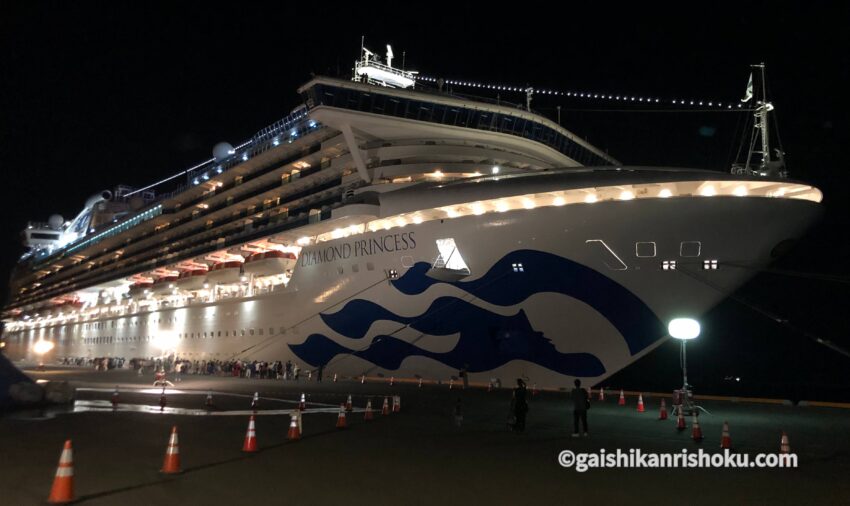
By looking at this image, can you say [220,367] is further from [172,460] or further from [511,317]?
[172,460]

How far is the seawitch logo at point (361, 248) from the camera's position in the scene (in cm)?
1986

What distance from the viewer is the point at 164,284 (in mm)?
39906

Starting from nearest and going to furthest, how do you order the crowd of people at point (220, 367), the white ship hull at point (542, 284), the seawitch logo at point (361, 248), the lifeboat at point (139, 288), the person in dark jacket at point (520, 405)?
the person in dark jacket at point (520, 405) < the white ship hull at point (542, 284) < the seawitch logo at point (361, 248) < the crowd of people at point (220, 367) < the lifeboat at point (139, 288)

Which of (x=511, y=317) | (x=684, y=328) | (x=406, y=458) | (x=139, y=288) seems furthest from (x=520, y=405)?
(x=139, y=288)

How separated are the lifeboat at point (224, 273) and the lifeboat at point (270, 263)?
2.96 m

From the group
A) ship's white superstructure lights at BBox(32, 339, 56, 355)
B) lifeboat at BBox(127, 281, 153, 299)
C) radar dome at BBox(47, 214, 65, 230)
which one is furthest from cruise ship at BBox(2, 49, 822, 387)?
radar dome at BBox(47, 214, 65, 230)

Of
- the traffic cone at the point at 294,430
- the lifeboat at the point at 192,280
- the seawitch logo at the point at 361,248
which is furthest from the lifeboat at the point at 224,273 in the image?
the traffic cone at the point at 294,430

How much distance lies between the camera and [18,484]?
647 cm

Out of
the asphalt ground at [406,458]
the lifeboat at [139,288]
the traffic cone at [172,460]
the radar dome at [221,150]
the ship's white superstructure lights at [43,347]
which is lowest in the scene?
the ship's white superstructure lights at [43,347]

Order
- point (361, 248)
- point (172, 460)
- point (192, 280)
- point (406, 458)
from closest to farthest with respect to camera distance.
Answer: point (172, 460) → point (406, 458) → point (361, 248) → point (192, 280)

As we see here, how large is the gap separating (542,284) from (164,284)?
1184 inches

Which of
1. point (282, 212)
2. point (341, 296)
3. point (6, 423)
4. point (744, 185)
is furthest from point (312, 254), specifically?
point (744, 185)

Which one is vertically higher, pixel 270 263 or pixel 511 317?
pixel 270 263

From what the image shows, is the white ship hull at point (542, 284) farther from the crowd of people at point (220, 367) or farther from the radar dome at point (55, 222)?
the radar dome at point (55, 222)
